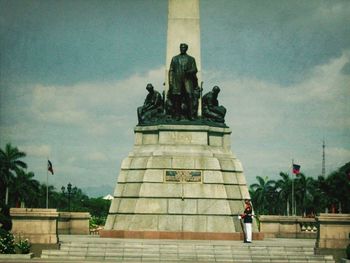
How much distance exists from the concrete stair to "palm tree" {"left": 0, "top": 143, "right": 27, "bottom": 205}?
2415 inches

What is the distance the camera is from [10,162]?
3531 inches

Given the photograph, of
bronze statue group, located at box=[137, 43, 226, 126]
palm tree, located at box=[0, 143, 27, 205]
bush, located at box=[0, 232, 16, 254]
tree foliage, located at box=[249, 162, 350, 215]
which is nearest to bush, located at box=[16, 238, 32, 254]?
bush, located at box=[0, 232, 16, 254]

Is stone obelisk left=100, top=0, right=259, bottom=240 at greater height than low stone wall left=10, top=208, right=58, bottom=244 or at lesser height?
greater

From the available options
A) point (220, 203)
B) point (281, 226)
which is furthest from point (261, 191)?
point (220, 203)

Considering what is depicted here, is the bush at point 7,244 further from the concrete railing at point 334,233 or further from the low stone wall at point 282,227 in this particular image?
the low stone wall at point 282,227

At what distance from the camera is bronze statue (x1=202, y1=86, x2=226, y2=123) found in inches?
1379

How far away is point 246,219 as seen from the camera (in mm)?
30688

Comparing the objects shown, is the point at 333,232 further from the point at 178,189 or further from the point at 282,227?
the point at 282,227

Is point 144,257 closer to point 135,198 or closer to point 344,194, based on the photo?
point 135,198

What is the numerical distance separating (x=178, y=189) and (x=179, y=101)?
4100 millimetres

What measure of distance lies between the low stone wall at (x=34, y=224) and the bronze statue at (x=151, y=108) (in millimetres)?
7405

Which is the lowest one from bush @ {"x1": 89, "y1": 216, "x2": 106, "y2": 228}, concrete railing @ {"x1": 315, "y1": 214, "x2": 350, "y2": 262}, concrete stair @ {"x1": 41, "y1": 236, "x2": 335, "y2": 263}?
concrete stair @ {"x1": 41, "y1": 236, "x2": 335, "y2": 263}

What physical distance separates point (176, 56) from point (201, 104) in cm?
239

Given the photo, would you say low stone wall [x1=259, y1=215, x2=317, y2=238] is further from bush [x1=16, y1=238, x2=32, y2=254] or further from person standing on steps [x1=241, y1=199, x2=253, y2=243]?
bush [x1=16, y1=238, x2=32, y2=254]
